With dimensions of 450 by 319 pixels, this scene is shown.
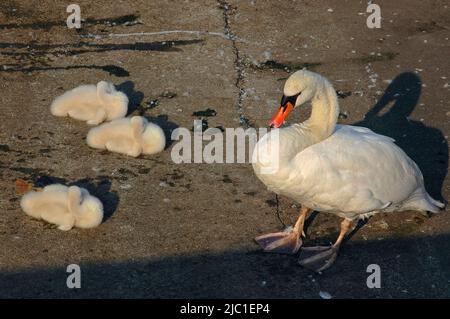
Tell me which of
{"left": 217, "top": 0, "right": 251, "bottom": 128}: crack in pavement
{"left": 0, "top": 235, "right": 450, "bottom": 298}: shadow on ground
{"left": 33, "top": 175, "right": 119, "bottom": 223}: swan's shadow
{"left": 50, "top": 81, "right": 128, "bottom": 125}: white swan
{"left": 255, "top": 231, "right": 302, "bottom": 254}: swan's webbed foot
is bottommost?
{"left": 0, "top": 235, "right": 450, "bottom": 298}: shadow on ground

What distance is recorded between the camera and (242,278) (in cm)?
521

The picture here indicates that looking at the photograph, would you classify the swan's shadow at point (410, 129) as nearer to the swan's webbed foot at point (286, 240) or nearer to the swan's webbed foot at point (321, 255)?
the swan's webbed foot at point (321, 255)

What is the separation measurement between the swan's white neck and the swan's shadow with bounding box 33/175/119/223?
156cm

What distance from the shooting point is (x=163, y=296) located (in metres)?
5.02

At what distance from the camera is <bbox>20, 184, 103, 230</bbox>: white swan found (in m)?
5.52

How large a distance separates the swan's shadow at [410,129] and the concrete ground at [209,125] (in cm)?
2

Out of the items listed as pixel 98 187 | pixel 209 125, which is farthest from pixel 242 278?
pixel 209 125

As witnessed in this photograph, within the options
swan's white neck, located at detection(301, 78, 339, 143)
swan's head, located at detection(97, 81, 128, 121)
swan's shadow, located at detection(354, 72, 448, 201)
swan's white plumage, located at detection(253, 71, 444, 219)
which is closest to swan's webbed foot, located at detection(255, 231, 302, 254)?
swan's white plumage, located at detection(253, 71, 444, 219)

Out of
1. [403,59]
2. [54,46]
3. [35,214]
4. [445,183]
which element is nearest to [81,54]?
[54,46]

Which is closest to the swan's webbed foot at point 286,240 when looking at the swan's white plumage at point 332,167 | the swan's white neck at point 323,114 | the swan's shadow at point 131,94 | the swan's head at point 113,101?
the swan's white plumage at point 332,167

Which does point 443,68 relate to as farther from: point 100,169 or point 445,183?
point 100,169

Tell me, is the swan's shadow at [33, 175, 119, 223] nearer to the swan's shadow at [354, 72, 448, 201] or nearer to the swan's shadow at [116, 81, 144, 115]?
the swan's shadow at [116, 81, 144, 115]

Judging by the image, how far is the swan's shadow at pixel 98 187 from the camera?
19.4 feet
